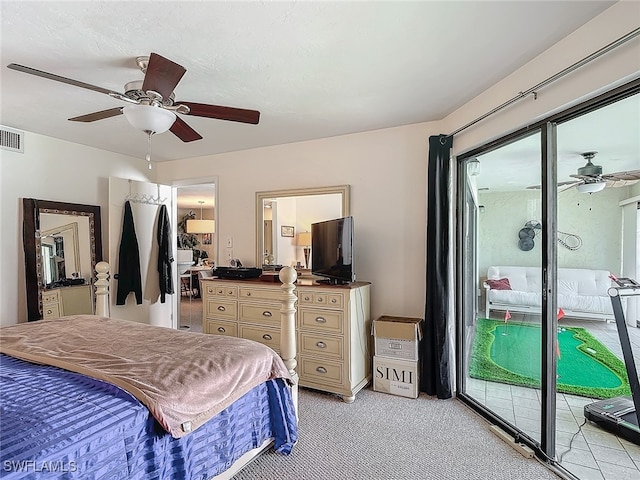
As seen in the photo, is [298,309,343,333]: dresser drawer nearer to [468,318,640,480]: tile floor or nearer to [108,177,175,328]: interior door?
[468,318,640,480]: tile floor

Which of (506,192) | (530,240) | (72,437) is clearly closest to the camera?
(72,437)

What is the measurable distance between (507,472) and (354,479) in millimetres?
889

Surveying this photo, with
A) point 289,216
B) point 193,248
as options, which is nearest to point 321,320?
point 289,216

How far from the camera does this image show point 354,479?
6.43ft

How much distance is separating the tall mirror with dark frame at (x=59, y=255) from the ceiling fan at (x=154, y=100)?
1.92 meters

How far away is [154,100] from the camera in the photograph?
75.0 inches

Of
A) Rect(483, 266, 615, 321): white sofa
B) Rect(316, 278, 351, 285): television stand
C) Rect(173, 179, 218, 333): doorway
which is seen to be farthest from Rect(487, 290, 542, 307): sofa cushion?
Rect(173, 179, 218, 333): doorway

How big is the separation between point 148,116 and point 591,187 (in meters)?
2.59

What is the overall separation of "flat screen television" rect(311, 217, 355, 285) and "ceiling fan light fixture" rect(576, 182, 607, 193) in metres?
1.62

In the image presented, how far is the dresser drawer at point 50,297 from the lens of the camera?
3480 millimetres

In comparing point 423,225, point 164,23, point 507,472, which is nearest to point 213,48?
point 164,23

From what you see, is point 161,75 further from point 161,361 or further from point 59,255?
point 59,255

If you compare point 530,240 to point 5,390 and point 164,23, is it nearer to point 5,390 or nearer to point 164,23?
point 164,23

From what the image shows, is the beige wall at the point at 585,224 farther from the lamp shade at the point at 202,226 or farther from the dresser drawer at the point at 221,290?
the lamp shade at the point at 202,226
